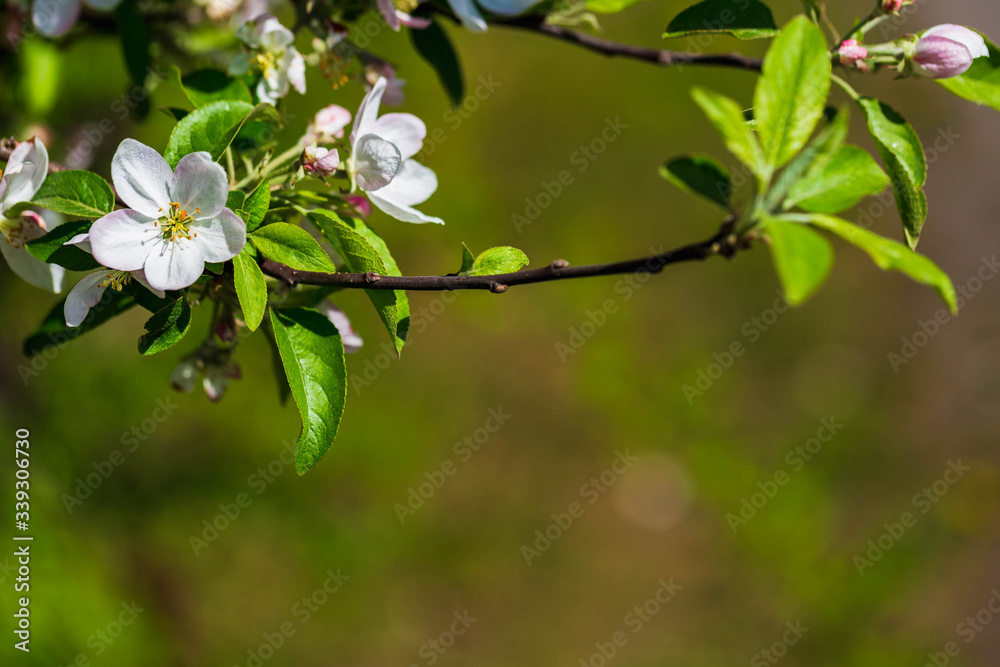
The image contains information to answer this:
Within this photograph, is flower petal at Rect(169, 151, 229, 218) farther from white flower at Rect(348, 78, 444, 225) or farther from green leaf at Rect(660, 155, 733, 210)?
green leaf at Rect(660, 155, 733, 210)

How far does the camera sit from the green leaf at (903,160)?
888 millimetres

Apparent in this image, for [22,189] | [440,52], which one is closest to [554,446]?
[440,52]

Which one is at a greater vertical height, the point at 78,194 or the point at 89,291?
the point at 78,194

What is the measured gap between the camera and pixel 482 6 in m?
1.21

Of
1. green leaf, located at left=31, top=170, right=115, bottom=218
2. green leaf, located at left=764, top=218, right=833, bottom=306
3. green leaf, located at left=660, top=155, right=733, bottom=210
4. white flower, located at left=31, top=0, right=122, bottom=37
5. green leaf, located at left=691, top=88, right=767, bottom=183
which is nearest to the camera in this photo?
green leaf, located at left=764, top=218, right=833, bottom=306

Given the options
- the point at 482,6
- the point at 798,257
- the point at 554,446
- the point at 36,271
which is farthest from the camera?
the point at 554,446

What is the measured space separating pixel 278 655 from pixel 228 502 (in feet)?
1.88

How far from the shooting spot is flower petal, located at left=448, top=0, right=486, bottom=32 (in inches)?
44.1

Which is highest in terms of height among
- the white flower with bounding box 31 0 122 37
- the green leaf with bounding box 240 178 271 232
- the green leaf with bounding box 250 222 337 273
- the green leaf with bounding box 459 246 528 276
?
the green leaf with bounding box 459 246 528 276

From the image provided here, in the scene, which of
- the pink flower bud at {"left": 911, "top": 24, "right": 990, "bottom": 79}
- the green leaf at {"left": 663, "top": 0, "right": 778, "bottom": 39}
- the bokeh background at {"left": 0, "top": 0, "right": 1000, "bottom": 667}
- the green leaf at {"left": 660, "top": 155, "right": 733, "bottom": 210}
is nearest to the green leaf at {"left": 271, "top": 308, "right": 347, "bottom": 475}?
the green leaf at {"left": 660, "top": 155, "right": 733, "bottom": 210}

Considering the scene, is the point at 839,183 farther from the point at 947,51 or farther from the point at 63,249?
the point at 63,249

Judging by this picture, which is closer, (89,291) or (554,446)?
(89,291)

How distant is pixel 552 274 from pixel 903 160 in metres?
0.48

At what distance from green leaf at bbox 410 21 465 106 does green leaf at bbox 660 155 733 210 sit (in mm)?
602
